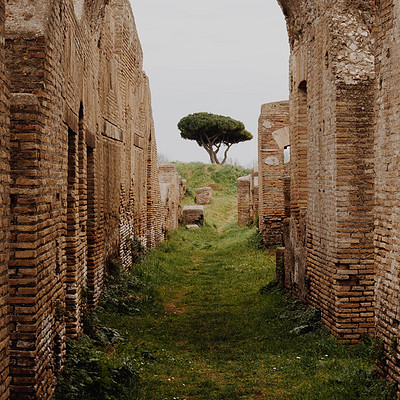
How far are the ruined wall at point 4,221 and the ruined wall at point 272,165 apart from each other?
12.7 m

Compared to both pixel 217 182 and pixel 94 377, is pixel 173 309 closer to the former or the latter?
pixel 94 377

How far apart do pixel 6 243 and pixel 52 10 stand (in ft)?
8.19

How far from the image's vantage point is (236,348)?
6770 millimetres

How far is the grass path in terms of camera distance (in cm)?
516

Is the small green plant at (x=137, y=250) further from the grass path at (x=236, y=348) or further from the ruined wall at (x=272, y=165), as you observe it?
the ruined wall at (x=272, y=165)

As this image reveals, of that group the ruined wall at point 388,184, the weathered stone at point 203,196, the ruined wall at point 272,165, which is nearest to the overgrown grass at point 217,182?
the weathered stone at point 203,196

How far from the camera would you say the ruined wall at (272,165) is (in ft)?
52.0

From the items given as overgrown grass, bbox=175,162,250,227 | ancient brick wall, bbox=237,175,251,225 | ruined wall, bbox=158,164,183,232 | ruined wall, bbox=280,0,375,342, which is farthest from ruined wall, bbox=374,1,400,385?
overgrown grass, bbox=175,162,250,227

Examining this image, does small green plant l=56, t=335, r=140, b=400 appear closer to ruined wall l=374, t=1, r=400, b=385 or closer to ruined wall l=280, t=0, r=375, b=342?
ruined wall l=374, t=1, r=400, b=385

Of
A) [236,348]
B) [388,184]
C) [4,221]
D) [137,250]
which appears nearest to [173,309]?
[236,348]

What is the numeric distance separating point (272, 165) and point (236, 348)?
32.9 ft

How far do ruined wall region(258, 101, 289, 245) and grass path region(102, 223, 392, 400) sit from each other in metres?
4.32

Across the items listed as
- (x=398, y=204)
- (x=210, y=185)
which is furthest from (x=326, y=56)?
(x=210, y=185)

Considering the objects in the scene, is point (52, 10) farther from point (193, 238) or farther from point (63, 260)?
point (193, 238)
